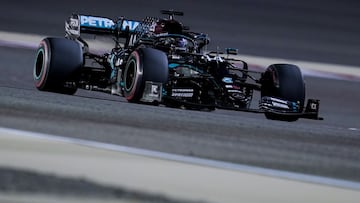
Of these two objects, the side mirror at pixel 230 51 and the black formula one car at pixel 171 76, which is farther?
the side mirror at pixel 230 51

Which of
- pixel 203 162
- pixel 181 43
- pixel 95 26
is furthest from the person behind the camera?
pixel 95 26

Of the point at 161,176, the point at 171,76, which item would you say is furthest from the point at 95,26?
the point at 161,176

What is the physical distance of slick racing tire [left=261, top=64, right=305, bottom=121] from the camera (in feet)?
38.0

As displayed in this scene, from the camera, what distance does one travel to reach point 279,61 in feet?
Answer: 50.0

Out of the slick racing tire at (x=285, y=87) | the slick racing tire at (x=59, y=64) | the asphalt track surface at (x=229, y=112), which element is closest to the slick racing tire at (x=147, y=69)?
the asphalt track surface at (x=229, y=112)

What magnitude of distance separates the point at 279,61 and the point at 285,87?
3.70m

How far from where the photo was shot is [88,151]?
591cm

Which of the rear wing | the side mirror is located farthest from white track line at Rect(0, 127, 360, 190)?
the rear wing

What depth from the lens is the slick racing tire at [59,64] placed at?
1145 centimetres

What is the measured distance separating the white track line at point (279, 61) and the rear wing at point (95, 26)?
2063 mm

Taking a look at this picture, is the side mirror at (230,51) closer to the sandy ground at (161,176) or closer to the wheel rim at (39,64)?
the wheel rim at (39,64)

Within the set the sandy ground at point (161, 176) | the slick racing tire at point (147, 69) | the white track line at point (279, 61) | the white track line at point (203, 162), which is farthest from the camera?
the white track line at point (279, 61)

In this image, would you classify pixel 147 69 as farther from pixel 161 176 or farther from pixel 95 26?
pixel 161 176

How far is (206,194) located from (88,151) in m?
1.15
